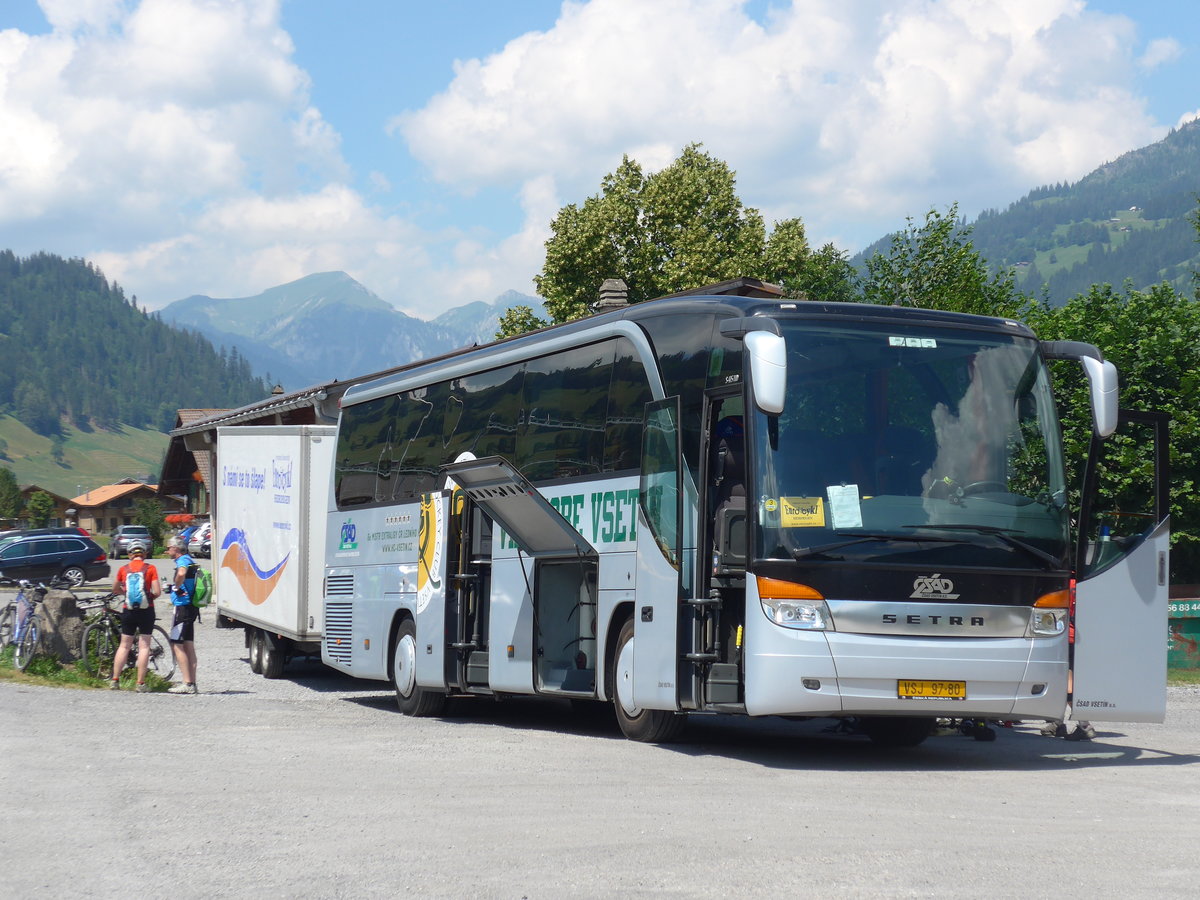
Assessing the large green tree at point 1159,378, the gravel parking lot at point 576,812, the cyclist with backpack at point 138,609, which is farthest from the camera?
the large green tree at point 1159,378

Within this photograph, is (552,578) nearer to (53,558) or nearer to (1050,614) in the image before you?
(1050,614)

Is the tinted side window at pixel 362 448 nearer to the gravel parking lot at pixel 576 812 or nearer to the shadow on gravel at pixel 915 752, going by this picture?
the gravel parking lot at pixel 576 812

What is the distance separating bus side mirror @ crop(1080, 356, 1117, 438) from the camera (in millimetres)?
10891

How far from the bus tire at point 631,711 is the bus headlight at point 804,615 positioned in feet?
6.23

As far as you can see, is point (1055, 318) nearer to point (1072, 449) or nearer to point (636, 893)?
point (1072, 449)

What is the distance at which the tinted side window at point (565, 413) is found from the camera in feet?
43.5

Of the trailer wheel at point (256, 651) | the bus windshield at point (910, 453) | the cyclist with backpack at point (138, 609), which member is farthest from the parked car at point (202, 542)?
the bus windshield at point (910, 453)

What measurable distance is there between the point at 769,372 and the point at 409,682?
7886 mm

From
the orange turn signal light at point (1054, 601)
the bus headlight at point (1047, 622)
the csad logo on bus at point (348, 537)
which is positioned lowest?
the bus headlight at point (1047, 622)

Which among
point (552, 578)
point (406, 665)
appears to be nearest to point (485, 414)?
point (552, 578)

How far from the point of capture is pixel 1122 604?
11.5 m

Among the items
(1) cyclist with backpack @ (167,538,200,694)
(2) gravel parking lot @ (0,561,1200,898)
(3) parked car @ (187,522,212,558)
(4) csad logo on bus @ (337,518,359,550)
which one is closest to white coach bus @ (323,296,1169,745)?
(2) gravel parking lot @ (0,561,1200,898)

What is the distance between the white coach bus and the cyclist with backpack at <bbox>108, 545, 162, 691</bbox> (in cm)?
643

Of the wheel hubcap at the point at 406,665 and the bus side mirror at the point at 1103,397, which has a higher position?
the bus side mirror at the point at 1103,397
